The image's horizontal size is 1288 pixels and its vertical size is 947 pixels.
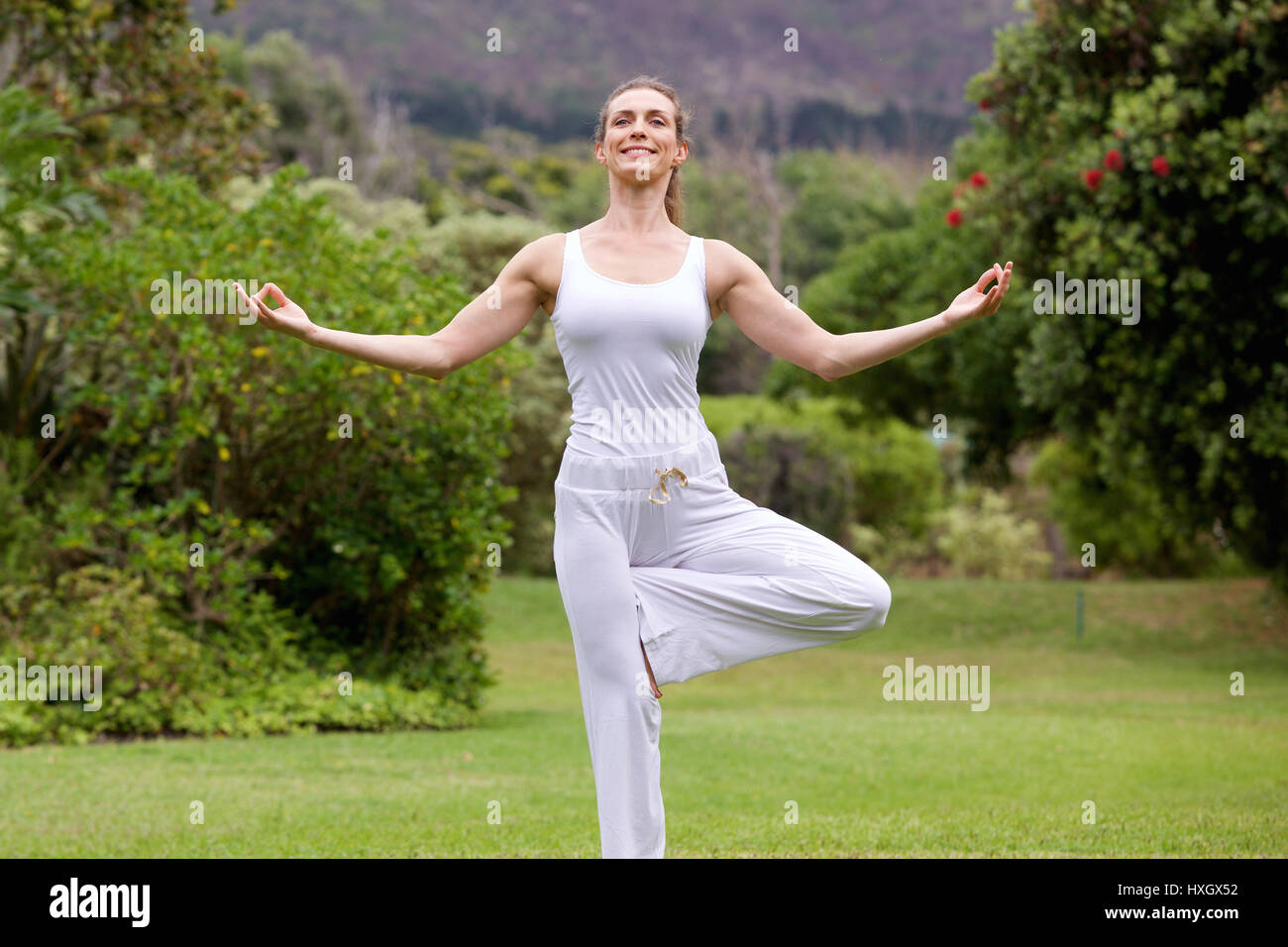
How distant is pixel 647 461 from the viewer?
4.25m

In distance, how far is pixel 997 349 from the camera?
18.6 meters

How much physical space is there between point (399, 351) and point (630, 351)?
689mm

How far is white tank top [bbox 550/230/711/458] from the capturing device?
420 cm

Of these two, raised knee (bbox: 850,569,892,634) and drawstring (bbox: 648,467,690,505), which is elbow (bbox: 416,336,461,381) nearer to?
drawstring (bbox: 648,467,690,505)

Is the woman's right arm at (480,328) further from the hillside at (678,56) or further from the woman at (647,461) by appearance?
the hillside at (678,56)

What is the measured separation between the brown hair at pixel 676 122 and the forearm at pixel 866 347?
2.17ft

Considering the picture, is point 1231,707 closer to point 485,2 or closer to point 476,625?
point 476,625

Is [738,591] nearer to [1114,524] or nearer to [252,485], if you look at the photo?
[252,485]

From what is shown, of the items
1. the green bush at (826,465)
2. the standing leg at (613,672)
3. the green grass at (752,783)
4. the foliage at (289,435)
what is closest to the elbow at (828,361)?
the standing leg at (613,672)

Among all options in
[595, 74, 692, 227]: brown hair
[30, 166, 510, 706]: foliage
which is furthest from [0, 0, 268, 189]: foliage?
[595, 74, 692, 227]: brown hair

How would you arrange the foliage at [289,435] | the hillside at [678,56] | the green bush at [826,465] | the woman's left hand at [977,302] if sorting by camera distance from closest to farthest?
the woman's left hand at [977,302] < the foliage at [289,435] < the green bush at [826,465] < the hillside at [678,56]

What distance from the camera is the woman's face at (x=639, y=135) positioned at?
432 cm

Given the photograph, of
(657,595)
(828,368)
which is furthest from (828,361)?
(657,595)

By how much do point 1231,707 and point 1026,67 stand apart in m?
6.66
